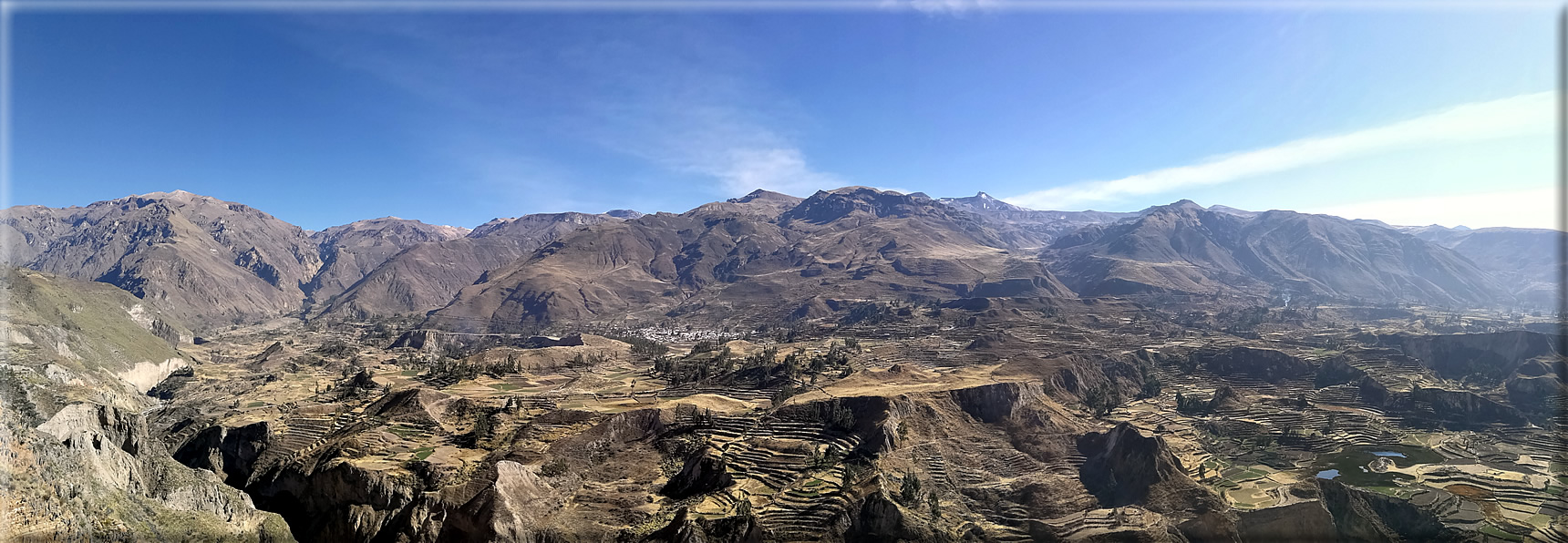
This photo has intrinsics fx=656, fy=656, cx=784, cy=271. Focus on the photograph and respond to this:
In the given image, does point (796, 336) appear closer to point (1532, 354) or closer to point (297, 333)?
point (1532, 354)

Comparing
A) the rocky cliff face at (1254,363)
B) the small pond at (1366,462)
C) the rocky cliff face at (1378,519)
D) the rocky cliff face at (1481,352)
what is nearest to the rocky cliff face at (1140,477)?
the rocky cliff face at (1378,519)

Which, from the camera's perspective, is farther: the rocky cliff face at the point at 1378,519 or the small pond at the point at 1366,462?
the small pond at the point at 1366,462

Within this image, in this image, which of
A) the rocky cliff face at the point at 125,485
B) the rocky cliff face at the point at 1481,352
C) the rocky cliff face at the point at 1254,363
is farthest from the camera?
the rocky cliff face at the point at 1254,363

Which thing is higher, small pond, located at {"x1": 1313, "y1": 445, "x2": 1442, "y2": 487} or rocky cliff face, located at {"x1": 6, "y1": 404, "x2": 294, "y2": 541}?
rocky cliff face, located at {"x1": 6, "y1": 404, "x2": 294, "y2": 541}

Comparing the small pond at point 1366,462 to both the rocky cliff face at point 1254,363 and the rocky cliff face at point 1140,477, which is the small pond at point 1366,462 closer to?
the rocky cliff face at point 1140,477

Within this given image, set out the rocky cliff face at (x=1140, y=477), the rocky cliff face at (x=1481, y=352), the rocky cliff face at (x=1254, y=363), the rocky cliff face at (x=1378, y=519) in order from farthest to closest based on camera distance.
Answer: the rocky cliff face at (x=1254, y=363) → the rocky cliff face at (x=1481, y=352) → the rocky cliff face at (x=1140, y=477) → the rocky cliff face at (x=1378, y=519)

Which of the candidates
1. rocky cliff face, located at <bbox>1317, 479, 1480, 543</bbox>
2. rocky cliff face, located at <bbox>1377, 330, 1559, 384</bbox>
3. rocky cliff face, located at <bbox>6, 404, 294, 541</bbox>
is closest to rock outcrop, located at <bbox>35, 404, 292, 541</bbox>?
rocky cliff face, located at <bbox>6, 404, 294, 541</bbox>

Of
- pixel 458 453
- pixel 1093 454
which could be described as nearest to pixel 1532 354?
pixel 1093 454

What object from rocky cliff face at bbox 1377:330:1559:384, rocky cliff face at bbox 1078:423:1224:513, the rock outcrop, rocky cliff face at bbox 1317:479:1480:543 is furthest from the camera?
rocky cliff face at bbox 1377:330:1559:384

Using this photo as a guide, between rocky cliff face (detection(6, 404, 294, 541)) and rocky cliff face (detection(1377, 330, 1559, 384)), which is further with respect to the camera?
rocky cliff face (detection(1377, 330, 1559, 384))

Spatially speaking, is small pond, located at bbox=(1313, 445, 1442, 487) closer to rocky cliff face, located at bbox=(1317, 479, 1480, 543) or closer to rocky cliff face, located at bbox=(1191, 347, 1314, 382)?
rocky cliff face, located at bbox=(1317, 479, 1480, 543)

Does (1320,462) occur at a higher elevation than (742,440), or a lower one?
lower
